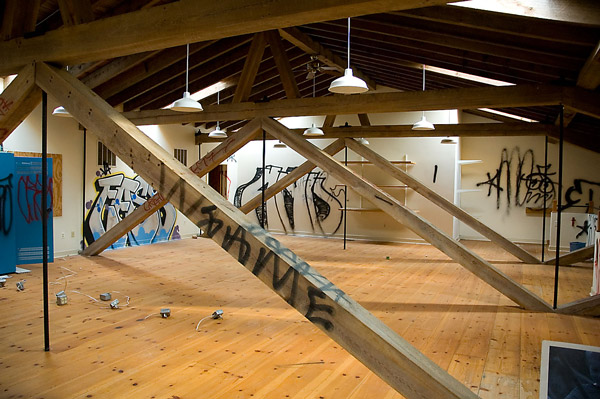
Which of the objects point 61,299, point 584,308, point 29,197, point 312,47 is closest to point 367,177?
point 312,47

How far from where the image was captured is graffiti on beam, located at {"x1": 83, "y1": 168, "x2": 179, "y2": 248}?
9711 millimetres

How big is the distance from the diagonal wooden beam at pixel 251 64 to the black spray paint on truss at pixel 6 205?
405 centimetres

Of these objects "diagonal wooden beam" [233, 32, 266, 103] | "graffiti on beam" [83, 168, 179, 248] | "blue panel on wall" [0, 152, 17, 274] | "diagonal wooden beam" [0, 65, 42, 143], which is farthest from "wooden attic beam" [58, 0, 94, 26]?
"graffiti on beam" [83, 168, 179, 248]

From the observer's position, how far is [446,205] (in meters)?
8.58

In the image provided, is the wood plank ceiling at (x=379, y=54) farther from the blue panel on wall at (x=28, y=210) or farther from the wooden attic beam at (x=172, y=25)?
the blue panel on wall at (x=28, y=210)

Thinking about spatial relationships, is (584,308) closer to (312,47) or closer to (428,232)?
(428,232)

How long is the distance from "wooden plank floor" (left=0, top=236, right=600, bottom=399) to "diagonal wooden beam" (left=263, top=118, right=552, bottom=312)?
23cm

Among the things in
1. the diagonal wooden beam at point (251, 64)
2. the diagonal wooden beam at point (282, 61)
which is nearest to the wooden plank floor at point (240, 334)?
the diagonal wooden beam at point (251, 64)

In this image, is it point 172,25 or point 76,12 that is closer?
point 172,25

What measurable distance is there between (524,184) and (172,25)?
11.5m

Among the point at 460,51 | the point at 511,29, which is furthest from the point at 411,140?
the point at 511,29

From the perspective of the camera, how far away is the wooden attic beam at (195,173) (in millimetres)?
7379

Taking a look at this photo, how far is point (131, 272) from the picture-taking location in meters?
7.49

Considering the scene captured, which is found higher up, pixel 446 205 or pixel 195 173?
pixel 195 173
